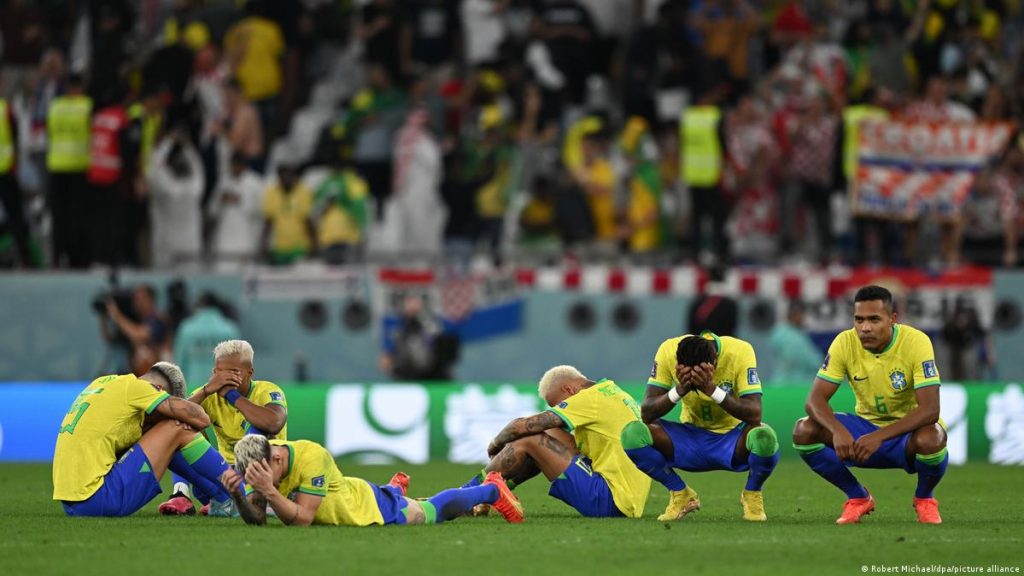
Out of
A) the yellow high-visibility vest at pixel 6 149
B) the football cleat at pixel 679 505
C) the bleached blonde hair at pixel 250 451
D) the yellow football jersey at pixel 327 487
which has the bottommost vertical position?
the football cleat at pixel 679 505

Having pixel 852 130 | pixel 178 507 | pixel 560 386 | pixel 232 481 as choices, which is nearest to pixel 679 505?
pixel 560 386

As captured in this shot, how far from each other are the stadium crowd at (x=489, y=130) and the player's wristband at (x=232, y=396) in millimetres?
9779

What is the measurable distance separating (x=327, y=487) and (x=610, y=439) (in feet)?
6.79

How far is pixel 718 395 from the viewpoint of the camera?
12.5 m

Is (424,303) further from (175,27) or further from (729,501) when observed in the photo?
(729,501)

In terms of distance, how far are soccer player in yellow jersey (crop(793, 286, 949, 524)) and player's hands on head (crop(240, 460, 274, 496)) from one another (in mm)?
3445

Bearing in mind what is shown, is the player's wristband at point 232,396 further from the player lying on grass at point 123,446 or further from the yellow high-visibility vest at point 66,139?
the yellow high-visibility vest at point 66,139

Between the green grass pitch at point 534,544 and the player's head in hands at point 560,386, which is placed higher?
the player's head in hands at point 560,386

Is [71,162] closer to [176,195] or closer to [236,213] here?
[176,195]

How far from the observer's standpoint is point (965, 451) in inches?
797

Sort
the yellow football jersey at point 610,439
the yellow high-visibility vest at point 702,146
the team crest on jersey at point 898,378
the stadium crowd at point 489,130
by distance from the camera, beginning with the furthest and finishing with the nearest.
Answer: the stadium crowd at point 489,130, the yellow high-visibility vest at point 702,146, the yellow football jersey at point 610,439, the team crest on jersey at point 898,378

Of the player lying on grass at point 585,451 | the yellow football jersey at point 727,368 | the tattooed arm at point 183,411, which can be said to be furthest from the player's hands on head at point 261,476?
the yellow football jersey at point 727,368

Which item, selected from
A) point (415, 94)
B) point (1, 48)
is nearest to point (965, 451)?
point (415, 94)

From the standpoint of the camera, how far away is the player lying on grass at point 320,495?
11.8m
